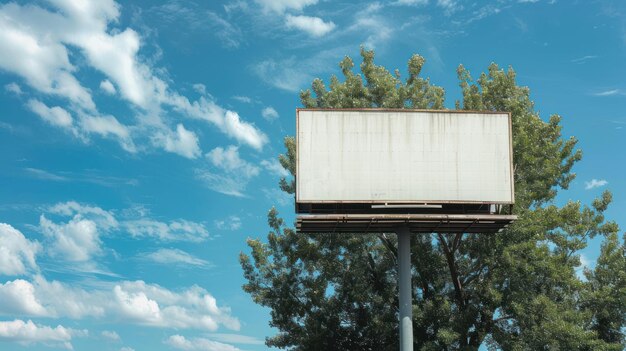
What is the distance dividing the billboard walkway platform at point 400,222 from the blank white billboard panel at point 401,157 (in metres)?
0.73

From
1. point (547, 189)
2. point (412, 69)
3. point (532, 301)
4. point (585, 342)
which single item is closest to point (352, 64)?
point (412, 69)

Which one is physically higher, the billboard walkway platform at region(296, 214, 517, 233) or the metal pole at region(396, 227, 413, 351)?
the billboard walkway platform at region(296, 214, 517, 233)

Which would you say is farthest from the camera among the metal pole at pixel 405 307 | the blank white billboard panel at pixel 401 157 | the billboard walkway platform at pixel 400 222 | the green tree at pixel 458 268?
the green tree at pixel 458 268

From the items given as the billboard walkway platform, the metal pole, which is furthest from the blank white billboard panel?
the metal pole

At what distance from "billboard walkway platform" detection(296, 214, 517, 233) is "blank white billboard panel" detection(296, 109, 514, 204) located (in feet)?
2.41

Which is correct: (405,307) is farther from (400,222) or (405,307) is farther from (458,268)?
(458,268)

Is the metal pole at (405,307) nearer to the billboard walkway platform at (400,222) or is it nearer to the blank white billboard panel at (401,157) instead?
the billboard walkway platform at (400,222)

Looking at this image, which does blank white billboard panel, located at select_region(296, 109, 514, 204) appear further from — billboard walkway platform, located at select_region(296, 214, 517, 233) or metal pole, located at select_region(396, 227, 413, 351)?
metal pole, located at select_region(396, 227, 413, 351)

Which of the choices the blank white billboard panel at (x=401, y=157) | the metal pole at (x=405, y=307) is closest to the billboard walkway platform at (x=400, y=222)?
the blank white billboard panel at (x=401, y=157)

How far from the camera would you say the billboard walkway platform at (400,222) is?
2634 centimetres

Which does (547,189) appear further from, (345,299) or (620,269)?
(345,299)

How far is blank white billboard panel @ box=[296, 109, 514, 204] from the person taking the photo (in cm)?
2689

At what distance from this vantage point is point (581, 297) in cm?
3650

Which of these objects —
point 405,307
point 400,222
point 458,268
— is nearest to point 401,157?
point 400,222
